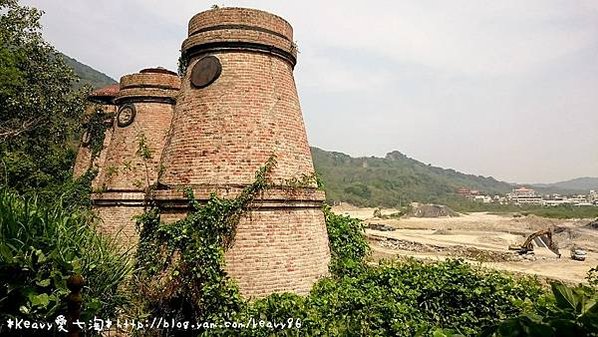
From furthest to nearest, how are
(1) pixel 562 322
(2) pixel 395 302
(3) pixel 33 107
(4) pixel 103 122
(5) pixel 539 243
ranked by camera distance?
1. (5) pixel 539 243
2. (3) pixel 33 107
3. (4) pixel 103 122
4. (2) pixel 395 302
5. (1) pixel 562 322

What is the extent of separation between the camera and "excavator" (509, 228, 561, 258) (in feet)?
112

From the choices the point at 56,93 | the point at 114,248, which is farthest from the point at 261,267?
the point at 56,93

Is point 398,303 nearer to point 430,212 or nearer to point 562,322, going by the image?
point 562,322

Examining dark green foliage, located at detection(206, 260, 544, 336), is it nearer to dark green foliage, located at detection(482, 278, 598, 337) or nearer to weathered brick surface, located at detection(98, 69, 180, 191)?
dark green foliage, located at detection(482, 278, 598, 337)

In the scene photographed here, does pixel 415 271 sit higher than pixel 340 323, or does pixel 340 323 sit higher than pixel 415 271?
pixel 415 271

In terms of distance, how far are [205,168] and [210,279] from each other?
6.82 feet

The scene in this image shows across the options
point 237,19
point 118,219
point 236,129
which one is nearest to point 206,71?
point 237,19

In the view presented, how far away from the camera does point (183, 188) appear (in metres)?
7.59

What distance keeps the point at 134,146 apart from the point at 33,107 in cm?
1082

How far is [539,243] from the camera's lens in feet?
123

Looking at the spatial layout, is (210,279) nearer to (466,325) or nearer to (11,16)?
(466,325)

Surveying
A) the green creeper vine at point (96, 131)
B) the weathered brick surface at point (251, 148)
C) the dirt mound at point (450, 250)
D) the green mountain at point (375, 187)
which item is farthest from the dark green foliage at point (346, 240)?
the green mountain at point (375, 187)

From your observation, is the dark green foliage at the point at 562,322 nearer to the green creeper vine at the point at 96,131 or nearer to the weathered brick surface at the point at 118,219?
the weathered brick surface at the point at 118,219

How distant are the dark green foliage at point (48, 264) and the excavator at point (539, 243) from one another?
118 feet
